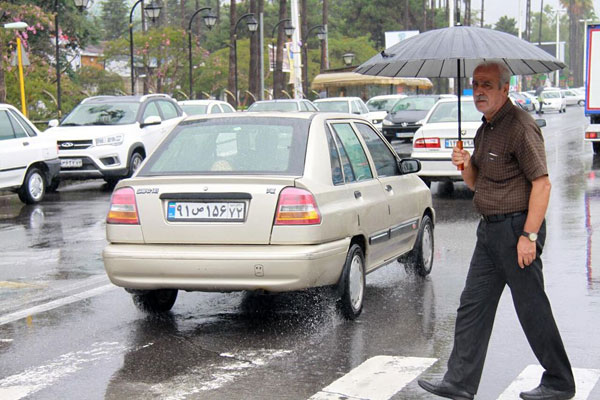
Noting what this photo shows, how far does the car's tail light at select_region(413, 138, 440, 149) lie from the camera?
16.5 meters

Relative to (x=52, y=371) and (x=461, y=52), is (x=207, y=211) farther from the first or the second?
(x=461, y=52)

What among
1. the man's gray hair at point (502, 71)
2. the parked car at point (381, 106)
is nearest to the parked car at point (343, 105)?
the parked car at point (381, 106)

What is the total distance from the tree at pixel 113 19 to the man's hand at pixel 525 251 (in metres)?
110

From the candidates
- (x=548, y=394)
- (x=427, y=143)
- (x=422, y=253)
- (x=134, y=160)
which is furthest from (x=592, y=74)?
(x=548, y=394)

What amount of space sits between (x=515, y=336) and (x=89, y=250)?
5.76 metres

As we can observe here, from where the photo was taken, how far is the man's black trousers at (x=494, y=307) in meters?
5.24

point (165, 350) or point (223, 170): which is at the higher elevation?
point (223, 170)

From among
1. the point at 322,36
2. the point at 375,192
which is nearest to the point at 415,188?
the point at 375,192

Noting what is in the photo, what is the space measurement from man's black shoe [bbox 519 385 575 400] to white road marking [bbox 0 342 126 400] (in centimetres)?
265

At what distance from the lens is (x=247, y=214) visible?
6.86m

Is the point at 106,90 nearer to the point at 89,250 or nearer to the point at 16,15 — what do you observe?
the point at 16,15

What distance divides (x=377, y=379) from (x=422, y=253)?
342 cm

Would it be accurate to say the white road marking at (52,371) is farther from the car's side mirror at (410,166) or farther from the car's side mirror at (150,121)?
the car's side mirror at (150,121)

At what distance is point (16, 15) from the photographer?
3506cm
